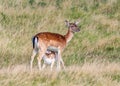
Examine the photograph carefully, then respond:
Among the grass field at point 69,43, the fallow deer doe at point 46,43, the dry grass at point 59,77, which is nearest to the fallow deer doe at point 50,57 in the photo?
the fallow deer doe at point 46,43

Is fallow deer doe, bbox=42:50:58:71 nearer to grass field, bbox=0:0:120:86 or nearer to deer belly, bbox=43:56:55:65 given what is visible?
deer belly, bbox=43:56:55:65

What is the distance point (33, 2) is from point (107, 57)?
254 inches

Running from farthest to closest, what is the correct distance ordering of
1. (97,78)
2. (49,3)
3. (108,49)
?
1. (49,3)
2. (108,49)
3. (97,78)

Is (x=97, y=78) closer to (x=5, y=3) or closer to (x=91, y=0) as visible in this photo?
(x=5, y=3)

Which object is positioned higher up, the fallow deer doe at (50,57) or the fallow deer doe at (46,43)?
the fallow deer doe at (46,43)

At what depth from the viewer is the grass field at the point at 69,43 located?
9953 millimetres

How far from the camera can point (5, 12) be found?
18.2 m

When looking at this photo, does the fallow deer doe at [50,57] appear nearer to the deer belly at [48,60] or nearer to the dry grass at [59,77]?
the deer belly at [48,60]

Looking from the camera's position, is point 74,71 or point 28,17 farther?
point 28,17

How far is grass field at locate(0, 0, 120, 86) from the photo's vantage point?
9953 mm

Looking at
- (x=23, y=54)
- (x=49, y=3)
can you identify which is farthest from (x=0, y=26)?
(x=49, y=3)

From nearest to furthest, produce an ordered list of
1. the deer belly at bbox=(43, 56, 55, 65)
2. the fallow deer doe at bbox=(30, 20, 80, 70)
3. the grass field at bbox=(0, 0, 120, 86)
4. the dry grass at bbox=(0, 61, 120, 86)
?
the dry grass at bbox=(0, 61, 120, 86) → the grass field at bbox=(0, 0, 120, 86) → the fallow deer doe at bbox=(30, 20, 80, 70) → the deer belly at bbox=(43, 56, 55, 65)

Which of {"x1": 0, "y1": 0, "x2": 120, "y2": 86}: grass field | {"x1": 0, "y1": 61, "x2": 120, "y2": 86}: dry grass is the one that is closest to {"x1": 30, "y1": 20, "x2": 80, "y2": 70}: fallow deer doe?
{"x1": 0, "y1": 0, "x2": 120, "y2": 86}: grass field

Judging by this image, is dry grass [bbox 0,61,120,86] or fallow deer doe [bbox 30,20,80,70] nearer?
dry grass [bbox 0,61,120,86]
